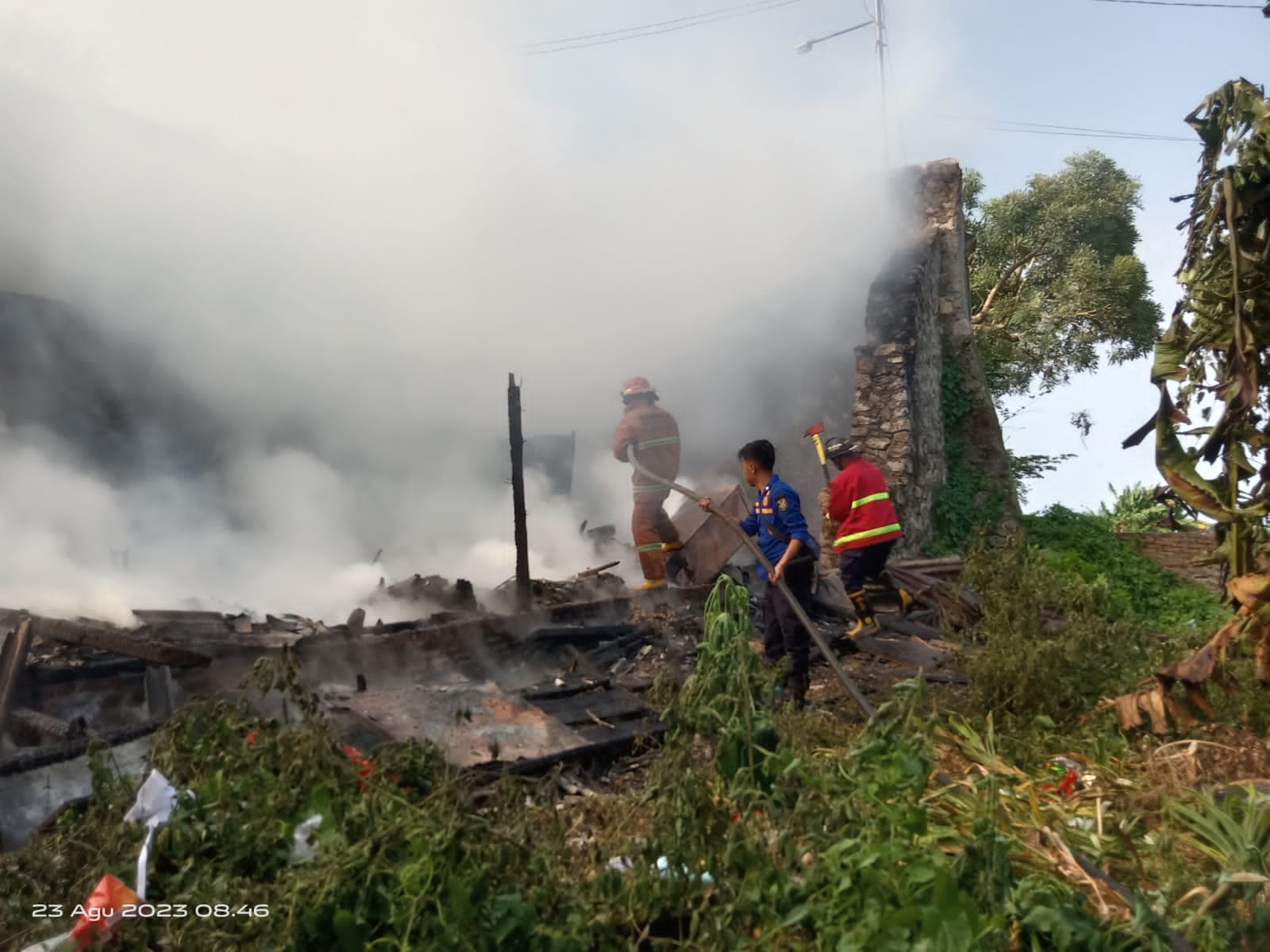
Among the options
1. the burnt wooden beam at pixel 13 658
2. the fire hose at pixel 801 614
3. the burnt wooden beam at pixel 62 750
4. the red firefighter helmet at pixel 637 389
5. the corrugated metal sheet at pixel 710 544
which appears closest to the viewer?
the burnt wooden beam at pixel 62 750

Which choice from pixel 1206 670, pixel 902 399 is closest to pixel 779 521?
pixel 1206 670

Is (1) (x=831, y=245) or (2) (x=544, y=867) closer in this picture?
(2) (x=544, y=867)

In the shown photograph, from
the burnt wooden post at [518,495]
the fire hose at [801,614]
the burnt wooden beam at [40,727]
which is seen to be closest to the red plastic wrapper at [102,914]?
the burnt wooden beam at [40,727]

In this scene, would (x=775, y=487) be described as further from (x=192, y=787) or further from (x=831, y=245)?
(x=831, y=245)

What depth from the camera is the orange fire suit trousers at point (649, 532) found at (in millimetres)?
9148

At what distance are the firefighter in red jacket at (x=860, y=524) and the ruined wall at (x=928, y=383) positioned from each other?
3.11m

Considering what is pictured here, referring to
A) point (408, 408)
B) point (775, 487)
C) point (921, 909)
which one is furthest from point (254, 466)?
point (921, 909)

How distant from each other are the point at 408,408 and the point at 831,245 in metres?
6.13

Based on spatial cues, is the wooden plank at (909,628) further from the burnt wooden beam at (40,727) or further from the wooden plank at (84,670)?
the burnt wooden beam at (40,727)

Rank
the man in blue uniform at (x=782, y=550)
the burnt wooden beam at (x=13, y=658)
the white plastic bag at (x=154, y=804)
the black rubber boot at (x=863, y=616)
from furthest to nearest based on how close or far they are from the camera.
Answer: the black rubber boot at (x=863, y=616)
the man in blue uniform at (x=782, y=550)
the burnt wooden beam at (x=13, y=658)
the white plastic bag at (x=154, y=804)

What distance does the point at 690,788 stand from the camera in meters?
2.73

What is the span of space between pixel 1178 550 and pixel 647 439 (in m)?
8.75

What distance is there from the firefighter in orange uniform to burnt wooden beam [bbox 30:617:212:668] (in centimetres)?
437

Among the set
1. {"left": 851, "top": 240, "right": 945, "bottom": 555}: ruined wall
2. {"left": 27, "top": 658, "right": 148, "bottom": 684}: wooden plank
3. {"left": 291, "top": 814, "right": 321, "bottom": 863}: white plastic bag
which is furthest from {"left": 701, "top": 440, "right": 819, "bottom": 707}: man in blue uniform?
{"left": 851, "top": 240, "right": 945, "bottom": 555}: ruined wall
